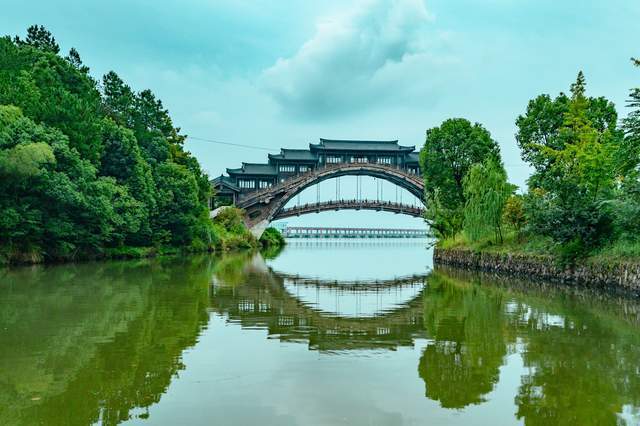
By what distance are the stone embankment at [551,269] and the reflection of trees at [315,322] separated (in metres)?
6.89

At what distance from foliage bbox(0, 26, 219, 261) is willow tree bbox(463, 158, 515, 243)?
62.8 feet

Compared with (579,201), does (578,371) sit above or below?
below

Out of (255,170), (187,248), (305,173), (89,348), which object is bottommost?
(89,348)

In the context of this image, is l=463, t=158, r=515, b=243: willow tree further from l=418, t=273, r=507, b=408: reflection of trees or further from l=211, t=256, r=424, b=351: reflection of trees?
l=211, t=256, r=424, b=351: reflection of trees

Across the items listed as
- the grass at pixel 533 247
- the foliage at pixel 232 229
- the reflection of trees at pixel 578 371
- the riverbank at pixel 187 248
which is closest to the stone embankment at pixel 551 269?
the grass at pixel 533 247

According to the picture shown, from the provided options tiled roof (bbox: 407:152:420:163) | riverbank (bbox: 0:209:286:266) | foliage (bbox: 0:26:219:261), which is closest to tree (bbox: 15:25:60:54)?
foliage (bbox: 0:26:219:261)

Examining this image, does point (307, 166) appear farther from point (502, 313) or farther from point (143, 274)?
point (502, 313)

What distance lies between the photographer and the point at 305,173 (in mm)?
73875

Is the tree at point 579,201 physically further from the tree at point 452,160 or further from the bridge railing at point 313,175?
the bridge railing at point 313,175

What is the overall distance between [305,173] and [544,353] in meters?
66.2

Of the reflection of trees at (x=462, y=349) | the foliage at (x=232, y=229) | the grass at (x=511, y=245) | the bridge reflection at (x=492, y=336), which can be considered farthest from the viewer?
the foliage at (x=232, y=229)

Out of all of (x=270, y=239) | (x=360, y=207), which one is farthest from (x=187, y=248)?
(x=360, y=207)

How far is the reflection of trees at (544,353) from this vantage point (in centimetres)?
589

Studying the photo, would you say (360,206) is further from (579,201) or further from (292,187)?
(579,201)
